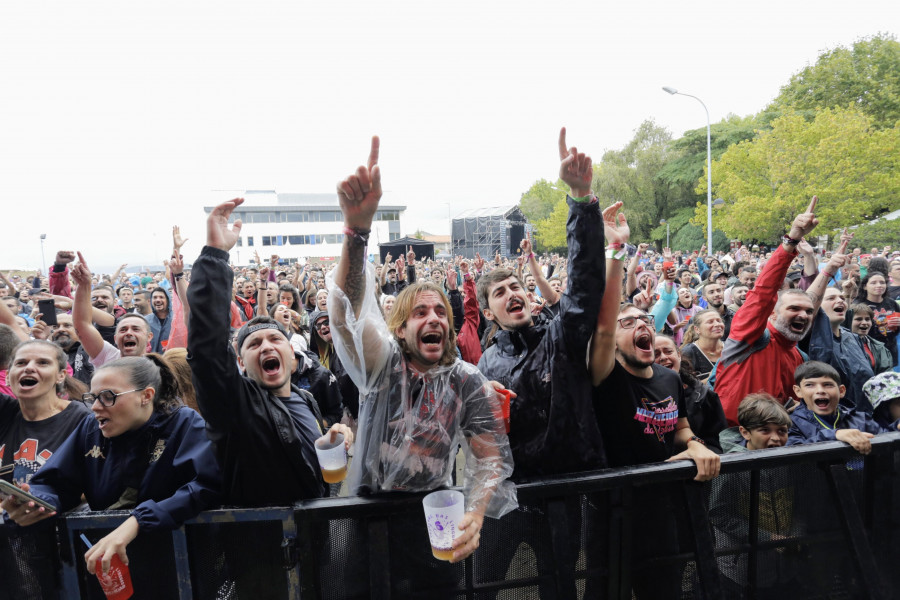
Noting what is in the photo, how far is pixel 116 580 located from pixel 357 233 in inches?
60.6

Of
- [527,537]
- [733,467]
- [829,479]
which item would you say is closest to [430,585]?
[527,537]

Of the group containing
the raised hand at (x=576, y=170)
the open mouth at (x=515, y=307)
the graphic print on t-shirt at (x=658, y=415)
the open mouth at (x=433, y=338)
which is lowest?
the graphic print on t-shirt at (x=658, y=415)

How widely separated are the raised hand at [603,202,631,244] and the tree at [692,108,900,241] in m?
27.2

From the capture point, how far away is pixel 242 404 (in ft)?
6.54

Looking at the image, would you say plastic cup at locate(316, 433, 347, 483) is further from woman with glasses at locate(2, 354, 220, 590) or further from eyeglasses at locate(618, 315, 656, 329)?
eyeglasses at locate(618, 315, 656, 329)

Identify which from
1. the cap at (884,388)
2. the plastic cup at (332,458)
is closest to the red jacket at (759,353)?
the cap at (884,388)

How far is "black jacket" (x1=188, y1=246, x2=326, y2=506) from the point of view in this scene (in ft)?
6.10

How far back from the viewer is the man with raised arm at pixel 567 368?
7.28 ft

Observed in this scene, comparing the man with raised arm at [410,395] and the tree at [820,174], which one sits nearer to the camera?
the man with raised arm at [410,395]

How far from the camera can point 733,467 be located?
2.24 metres

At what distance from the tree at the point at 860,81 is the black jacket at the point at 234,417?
128ft

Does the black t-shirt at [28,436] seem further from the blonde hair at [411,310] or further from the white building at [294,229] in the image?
the white building at [294,229]

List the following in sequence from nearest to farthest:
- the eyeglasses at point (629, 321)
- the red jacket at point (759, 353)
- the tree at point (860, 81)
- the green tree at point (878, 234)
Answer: the eyeglasses at point (629, 321), the red jacket at point (759, 353), the green tree at point (878, 234), the tree at point (860, 81)

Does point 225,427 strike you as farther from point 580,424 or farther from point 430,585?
point 580,424
